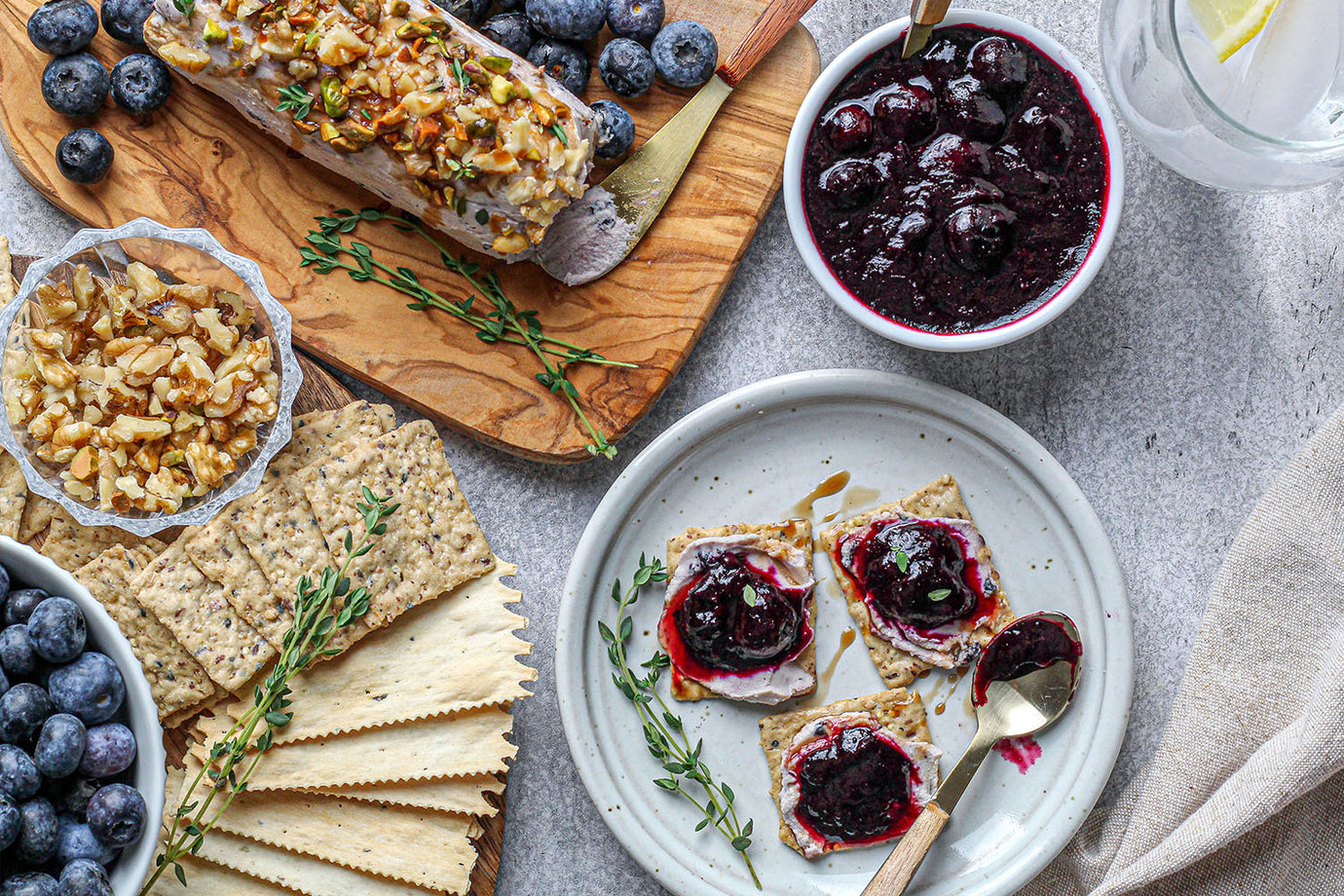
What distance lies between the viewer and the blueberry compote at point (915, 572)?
2.96 metres

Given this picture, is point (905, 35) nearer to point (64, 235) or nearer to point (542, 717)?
point (542, 717)

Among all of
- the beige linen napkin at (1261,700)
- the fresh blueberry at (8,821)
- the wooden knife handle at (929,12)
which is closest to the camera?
the fresh blueberry at (8,821)

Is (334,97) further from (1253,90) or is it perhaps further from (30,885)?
(1253,90)

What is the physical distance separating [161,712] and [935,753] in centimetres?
216

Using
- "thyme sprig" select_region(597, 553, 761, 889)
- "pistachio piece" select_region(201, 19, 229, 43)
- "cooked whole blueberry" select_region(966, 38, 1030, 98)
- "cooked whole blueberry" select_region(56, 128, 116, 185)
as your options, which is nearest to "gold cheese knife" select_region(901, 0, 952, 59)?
"cooked whole blueberry" select_region(966, 38, 1030, 98)

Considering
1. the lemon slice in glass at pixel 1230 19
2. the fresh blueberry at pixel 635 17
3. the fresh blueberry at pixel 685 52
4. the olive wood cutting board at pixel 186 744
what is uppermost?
the lemon slice in glass at pixel 1230 19

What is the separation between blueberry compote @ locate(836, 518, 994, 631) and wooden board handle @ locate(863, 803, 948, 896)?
1.66 feet

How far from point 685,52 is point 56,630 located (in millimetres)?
2177

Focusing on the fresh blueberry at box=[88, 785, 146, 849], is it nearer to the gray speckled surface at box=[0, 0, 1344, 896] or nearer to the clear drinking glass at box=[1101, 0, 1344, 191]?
the gray speckled surface at box=[0, 0, 1344, 896]

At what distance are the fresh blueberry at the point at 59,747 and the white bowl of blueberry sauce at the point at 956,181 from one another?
6.85 feet

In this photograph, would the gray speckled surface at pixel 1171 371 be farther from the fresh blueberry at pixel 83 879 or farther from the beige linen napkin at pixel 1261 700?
the fresh blueberry at pixel 83 879

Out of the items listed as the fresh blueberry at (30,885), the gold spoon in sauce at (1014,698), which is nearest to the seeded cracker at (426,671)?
the fresh blueberry at (30,885)

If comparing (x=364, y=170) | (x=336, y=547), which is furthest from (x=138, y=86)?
(x=336, y=547)

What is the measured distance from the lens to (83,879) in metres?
2.38
